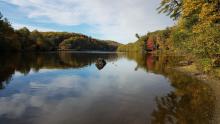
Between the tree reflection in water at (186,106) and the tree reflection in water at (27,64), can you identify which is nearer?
the tree reflection in water at (186,106)

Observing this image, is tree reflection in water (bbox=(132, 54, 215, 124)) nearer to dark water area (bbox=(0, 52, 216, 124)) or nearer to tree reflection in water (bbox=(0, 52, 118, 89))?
dark water area (bbox=(0, 52, 216, 124))

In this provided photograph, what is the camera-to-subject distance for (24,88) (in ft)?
90.8

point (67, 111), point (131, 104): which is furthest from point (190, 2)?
point (67, 111)

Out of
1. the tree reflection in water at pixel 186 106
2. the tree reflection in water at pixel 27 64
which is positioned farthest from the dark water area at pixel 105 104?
the tree reflection in water at pixel 27 64

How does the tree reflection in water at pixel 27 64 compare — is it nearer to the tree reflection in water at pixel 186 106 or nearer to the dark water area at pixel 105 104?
the dark water area at pixel 105 104

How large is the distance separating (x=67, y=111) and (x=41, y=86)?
11770 mm

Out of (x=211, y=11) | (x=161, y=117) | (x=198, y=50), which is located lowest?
(x=161, y=117)

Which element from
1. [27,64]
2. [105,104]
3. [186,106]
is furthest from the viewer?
[27,64]

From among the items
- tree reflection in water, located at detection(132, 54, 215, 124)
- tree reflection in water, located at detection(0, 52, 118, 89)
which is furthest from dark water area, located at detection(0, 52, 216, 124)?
tree reflection in water, located at detection(0, 52, 118, 89)

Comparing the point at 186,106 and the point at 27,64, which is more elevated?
the point at 27,64

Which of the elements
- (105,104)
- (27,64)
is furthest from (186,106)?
(27,64)

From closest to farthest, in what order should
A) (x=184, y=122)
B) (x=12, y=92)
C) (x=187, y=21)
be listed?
(x=184, y=122) < (x=12, y=92) < (x=187, y=21)

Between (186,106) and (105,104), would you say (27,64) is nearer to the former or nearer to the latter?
(105,104)

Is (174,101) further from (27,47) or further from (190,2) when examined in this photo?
(27,47)
